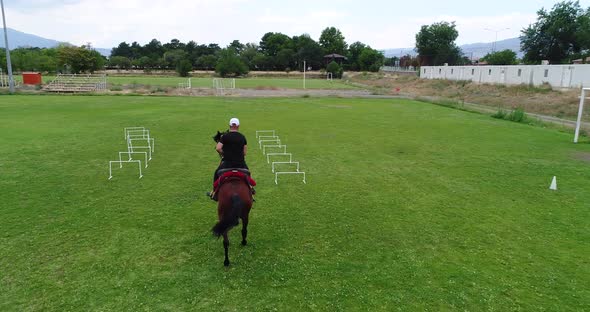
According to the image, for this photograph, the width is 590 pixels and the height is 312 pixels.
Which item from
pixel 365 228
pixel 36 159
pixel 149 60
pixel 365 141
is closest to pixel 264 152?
pixel 365 141

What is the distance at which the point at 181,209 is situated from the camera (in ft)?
29.1

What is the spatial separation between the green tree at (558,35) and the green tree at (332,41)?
7081 cm

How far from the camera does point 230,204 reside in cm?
626

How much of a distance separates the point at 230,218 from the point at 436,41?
4567 inches

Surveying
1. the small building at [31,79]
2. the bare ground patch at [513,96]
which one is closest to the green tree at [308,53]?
the bare ground patch at [513,96]

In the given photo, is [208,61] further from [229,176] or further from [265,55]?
[229,176]

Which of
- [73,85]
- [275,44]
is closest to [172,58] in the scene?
[275,44]

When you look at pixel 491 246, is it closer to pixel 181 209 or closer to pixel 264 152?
pixel 181 209

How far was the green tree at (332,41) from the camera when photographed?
135750 mm

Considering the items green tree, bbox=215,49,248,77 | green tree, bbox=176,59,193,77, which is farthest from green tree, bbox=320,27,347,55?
green tree, bbox=176,59,193,77

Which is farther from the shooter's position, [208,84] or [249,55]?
[249,55]

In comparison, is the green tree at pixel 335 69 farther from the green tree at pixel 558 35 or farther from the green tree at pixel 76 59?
the green tree at pixel 76 59

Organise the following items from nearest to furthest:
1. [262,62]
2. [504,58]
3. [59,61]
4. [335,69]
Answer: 1. [59,61]
2. [504,58]
3. [335,69]
4. [262,62]

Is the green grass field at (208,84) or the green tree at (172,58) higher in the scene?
the green tree at (172,58)
